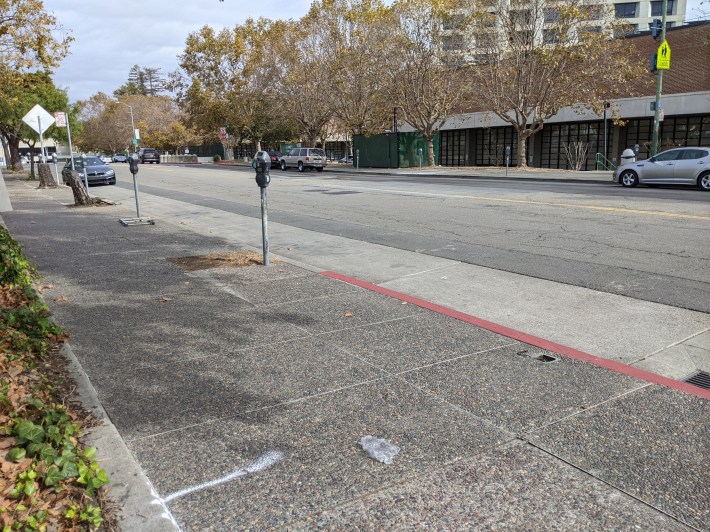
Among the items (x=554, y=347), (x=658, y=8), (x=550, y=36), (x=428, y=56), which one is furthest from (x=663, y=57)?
(x=658, y=8)

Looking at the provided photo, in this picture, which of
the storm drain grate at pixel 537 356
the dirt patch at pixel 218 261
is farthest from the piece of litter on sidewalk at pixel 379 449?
the dirt patch at pixel 218 261

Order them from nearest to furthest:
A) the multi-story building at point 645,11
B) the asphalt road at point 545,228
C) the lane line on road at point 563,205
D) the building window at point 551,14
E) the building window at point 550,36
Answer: the asphalt road at point 545,228 < the lane line on road at point 563,205 < the building window at point 550,36 < the building window at point 551,14 < the multi-story building at point 645,11

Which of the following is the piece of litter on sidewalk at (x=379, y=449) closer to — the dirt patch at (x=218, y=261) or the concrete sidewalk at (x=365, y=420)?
the concrete sidewalk at (x=365, y=420)

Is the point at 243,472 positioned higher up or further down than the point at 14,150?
further down

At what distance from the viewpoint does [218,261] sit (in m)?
8.92

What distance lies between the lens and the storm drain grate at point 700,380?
172 inches

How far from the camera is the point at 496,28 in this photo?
3388cm

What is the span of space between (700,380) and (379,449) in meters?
2.63

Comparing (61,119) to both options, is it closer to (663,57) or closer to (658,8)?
(663,57)

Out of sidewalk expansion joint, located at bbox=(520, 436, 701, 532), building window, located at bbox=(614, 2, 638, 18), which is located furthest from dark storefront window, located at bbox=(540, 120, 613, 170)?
building window, located at bbox=(614, 2, 638, 18)

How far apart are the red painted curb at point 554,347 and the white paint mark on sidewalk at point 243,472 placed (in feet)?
8.87

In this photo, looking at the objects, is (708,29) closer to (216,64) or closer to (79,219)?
(79,219)

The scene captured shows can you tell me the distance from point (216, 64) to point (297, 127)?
32.7ft

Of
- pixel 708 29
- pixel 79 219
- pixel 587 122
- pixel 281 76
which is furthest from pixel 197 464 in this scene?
pixel 281 76
